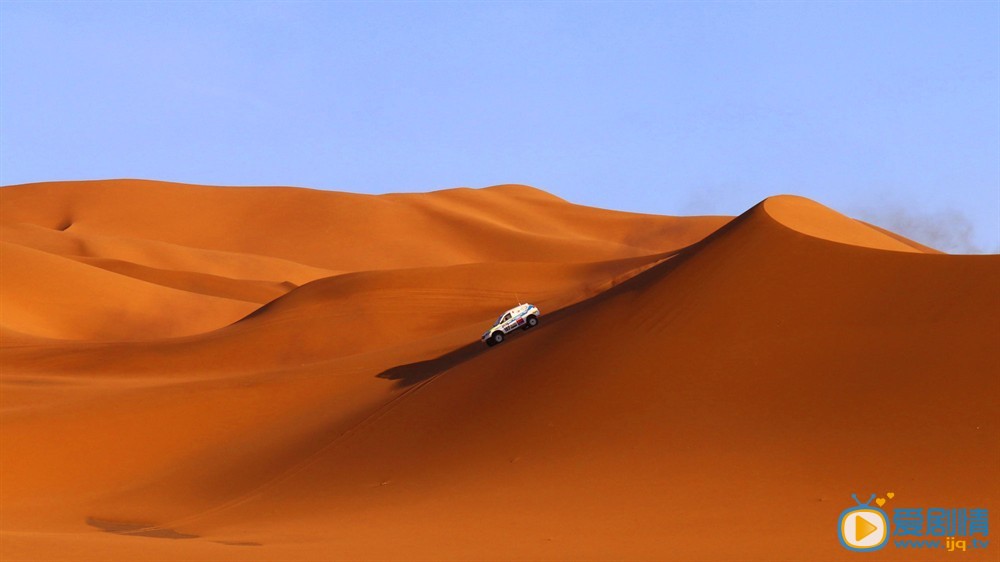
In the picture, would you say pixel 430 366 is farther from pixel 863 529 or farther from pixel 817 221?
pixel 863 529

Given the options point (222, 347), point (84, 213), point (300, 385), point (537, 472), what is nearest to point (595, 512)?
point (537, 472)

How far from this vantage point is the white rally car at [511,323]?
23.3 meters

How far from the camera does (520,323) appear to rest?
23828 mm

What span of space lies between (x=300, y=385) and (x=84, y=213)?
69.7 m

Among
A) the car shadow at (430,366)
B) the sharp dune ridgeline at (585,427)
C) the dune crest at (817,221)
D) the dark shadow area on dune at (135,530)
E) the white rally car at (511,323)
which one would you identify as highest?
the dune crest at (817,221)

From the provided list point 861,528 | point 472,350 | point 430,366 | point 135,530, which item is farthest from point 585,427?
point 430,366

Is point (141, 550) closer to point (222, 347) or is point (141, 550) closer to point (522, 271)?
point (222, 347)

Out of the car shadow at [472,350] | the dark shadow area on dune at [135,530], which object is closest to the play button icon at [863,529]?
the dark shadow area on dune at [135,530]

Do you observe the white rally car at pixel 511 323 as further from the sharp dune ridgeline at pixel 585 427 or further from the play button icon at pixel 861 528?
the play button icon at pixel 861 528

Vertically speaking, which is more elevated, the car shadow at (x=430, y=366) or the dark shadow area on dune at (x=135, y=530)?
the car shadow at (x=430, y=366)

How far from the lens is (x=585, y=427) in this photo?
52.8 feet

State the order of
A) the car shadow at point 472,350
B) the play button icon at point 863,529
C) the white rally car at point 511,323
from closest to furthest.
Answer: the play button icon at point 863,529
the car shadow at point 472,350
the white rally car at point 511,323

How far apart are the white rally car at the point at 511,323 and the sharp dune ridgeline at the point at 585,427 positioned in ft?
1.24

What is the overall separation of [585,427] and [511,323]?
25.3 ft
